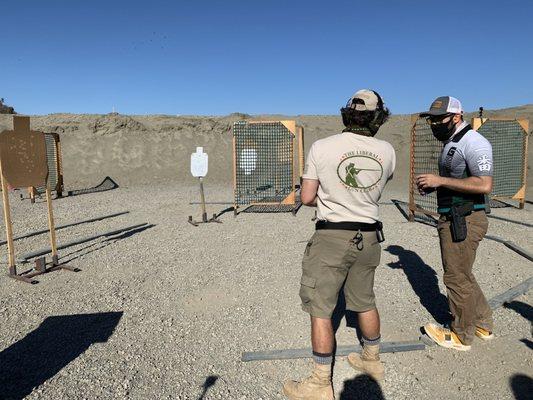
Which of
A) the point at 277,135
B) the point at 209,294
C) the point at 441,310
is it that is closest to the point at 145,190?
the point at 277,135

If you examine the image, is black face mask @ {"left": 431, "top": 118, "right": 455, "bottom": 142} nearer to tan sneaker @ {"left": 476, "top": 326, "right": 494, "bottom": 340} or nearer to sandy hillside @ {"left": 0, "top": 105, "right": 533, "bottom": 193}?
tan sneaker @ {"left": 476, "top": 326, "right": 494, "bottom": 340}

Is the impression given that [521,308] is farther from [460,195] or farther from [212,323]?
[212,323]

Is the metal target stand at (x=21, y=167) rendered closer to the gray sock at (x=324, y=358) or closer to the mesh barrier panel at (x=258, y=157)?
the gray sock at (x=324, y=358)

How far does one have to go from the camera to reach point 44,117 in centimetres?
2380

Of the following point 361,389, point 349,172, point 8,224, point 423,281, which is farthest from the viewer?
point 8,224

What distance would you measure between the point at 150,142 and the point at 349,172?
2101cm

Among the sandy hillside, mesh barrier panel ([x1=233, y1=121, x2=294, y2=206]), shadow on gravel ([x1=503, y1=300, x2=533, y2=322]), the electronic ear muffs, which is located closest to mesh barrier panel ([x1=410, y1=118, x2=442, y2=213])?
shadow on gravel ([x1=503, y1=300, x2=533, y2=322])

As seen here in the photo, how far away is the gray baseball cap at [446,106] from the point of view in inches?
113

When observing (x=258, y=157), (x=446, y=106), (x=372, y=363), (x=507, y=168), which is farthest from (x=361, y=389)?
(x=507, y=168)

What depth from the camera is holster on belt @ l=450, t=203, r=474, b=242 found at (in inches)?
113

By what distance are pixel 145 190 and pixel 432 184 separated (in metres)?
13.0

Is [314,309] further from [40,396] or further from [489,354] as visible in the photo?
[40,396]

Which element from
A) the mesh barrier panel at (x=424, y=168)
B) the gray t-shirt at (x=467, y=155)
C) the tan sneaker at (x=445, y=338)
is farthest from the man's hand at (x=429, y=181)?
the mesh barrier panel at (x=424, y=168)

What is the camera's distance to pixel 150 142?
2219 centimetres
